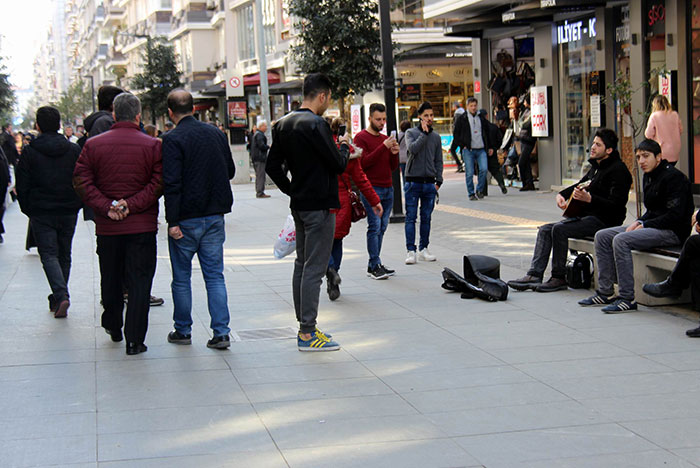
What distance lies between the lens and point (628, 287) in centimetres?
786

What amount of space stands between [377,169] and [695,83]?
7.45m

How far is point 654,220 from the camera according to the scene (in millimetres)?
7930

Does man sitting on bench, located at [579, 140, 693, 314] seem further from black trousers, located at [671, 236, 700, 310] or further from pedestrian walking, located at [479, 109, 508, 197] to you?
pedestrian walking, located at [479, 109, 508, 197]

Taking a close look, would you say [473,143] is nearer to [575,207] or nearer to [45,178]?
[575,207]

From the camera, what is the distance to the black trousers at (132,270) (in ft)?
22.2

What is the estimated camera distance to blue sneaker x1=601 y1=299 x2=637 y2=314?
7762 mm

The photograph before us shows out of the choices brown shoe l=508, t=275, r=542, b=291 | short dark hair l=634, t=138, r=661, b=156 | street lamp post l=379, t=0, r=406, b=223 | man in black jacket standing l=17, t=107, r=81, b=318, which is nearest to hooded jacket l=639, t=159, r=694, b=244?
short dark hair l=634, t=138, r=661, b=156

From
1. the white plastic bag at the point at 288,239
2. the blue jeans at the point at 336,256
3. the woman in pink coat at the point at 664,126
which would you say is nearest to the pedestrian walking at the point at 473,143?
the woman in pink coat at the point at 664,126

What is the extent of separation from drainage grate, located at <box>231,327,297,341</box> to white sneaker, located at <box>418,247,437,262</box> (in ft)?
12.4

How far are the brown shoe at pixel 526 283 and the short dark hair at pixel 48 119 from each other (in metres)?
4.50

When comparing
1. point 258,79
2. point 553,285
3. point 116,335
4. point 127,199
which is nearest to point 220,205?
point 127,199

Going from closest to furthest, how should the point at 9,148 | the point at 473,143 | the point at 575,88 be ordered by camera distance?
the point at 473,143, the point at 575,88, the point at 9,148

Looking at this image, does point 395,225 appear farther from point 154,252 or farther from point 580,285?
point 154,252

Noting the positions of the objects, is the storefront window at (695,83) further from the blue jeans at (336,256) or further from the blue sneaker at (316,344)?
the blue sneaker at (316,344)
